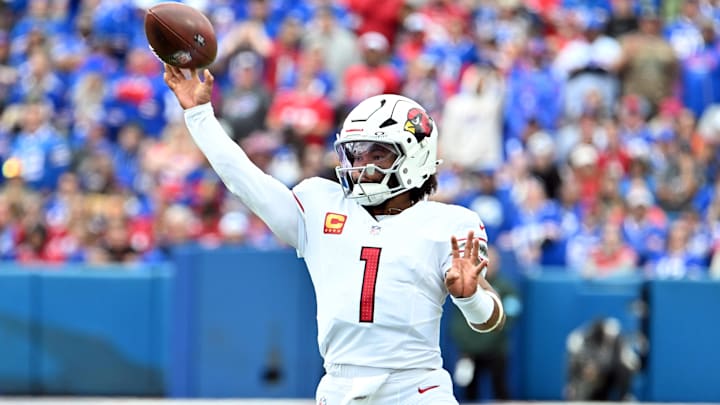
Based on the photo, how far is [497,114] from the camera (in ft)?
36.3

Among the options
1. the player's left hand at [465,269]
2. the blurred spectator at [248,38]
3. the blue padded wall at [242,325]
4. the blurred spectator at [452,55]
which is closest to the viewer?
Result: the player's left hand at [465,269]

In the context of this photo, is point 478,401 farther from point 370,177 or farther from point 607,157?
point 370,177

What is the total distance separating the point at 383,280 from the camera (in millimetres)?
3910

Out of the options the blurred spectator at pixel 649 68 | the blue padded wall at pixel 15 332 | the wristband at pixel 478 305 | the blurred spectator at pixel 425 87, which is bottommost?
the blue padded wall at pixel 15 332

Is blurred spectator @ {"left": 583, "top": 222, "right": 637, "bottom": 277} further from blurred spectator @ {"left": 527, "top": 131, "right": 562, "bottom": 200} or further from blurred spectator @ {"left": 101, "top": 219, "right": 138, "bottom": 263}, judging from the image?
blurred spectator @ {"left": 101, "top": 219, "right": 138, "bottom": 263}

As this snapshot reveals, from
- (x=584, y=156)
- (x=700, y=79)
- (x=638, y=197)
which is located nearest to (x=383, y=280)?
(x=638, y=197)

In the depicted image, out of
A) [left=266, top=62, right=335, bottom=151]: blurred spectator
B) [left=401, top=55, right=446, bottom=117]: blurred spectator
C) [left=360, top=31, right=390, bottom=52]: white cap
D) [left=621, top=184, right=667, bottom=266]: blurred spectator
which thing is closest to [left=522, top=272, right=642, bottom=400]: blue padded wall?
[left=621, top=184, right=667, bottom=266]: blurred spectator

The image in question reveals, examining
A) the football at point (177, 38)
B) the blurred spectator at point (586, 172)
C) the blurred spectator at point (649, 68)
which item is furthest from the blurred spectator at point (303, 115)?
the football at point (177, 38)

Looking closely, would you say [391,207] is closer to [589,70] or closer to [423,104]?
[423,104]

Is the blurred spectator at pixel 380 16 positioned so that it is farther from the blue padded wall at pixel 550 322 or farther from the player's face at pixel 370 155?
the player's face at pixel 370 155

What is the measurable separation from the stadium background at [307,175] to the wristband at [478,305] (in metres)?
5.03

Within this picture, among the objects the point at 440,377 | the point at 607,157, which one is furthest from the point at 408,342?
the point at 607,157

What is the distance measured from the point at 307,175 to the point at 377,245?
5951 millimetres

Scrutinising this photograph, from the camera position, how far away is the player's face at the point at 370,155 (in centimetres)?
405
